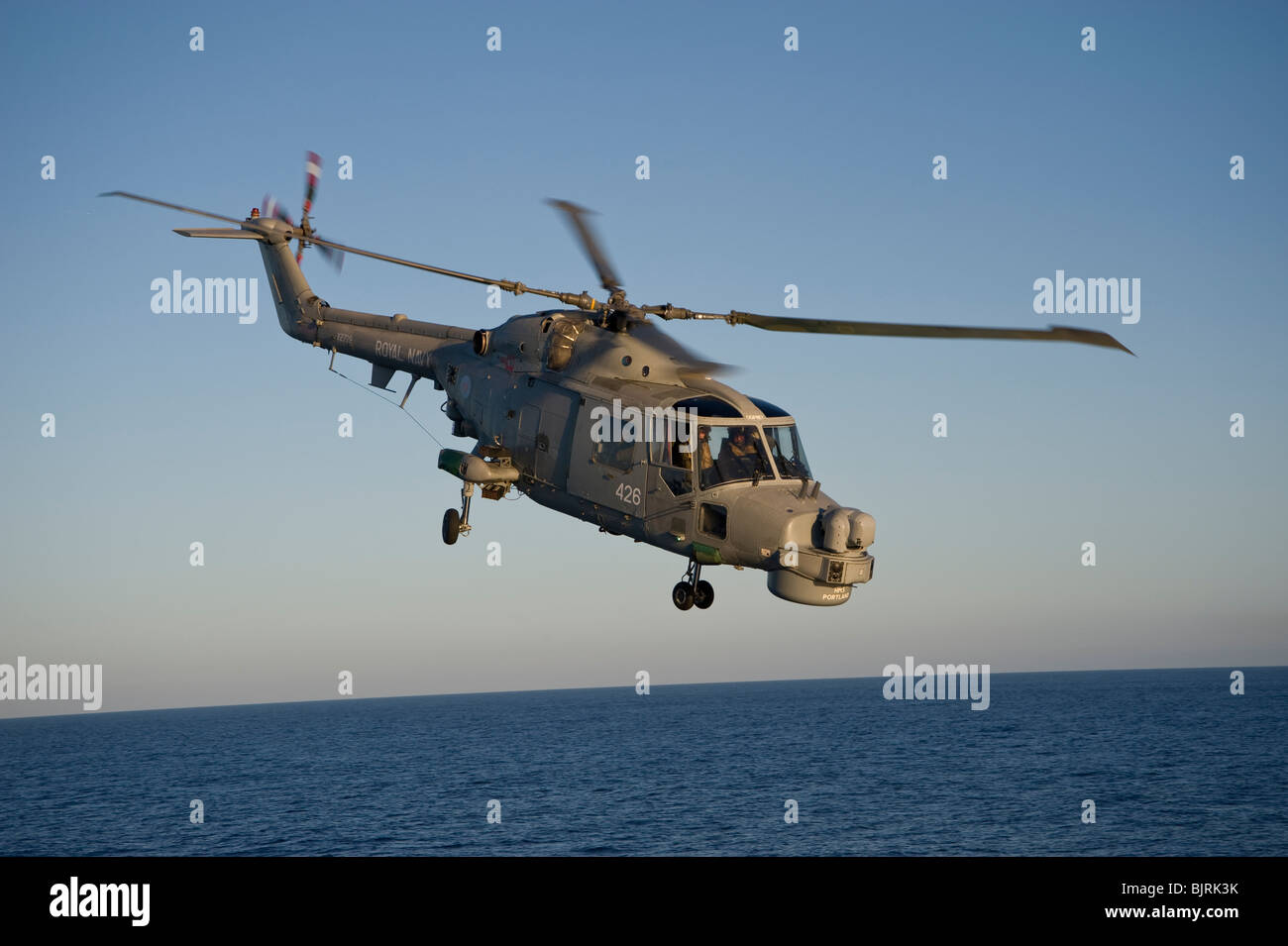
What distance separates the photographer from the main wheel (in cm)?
2328

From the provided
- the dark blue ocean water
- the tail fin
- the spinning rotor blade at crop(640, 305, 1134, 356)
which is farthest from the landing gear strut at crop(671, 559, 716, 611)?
the dark blue ocean water

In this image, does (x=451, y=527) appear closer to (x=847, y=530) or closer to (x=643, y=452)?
(x=643, y=452)

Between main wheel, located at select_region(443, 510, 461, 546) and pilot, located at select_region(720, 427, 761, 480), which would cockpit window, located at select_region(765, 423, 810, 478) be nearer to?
pilot, located at select_region(720, 427, 761, 480)

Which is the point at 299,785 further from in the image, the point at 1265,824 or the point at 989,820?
the point at 1265,824

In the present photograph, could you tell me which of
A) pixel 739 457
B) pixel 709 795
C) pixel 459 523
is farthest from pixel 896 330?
pixel 709 795

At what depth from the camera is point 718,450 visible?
20219mm

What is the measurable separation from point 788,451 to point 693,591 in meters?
3.09

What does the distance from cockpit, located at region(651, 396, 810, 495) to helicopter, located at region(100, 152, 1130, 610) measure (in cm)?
2

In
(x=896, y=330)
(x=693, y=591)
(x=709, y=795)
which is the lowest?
(x=709, y=795)

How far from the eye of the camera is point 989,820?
8638cm

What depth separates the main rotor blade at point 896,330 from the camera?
15.9 meters

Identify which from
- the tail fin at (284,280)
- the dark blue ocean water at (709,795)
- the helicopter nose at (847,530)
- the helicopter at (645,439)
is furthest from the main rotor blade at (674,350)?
the dark blue ocean water at (709,795)

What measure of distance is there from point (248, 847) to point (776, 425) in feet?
254
